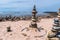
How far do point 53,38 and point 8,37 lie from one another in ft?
23.2

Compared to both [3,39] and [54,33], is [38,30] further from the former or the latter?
[54,33]

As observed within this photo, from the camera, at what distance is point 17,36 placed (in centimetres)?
1210

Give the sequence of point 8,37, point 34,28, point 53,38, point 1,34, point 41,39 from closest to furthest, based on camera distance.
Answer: point 53,38 < point 41,39 < point 8,37 < point 1,34 < point 34,28

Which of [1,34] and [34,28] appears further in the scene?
[34,28]

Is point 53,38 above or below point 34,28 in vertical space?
above

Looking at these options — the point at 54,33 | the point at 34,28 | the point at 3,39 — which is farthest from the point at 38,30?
the point at 54,33

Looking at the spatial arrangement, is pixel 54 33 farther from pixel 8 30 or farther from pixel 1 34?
pixel 8 30

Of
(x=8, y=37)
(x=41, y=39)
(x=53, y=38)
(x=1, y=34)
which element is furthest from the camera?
(x=1, y=34)

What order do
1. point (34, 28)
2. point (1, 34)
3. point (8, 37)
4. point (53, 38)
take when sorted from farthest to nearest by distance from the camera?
point (34, 28) → point (1, 34) → point (8, 37) → point (53, 38)

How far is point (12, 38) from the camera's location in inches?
458

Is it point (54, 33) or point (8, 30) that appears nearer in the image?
point (54, 33)

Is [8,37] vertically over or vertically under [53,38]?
under

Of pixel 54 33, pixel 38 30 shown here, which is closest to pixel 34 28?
pixel 38 30

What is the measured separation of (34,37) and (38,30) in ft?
Answer: 5.78
